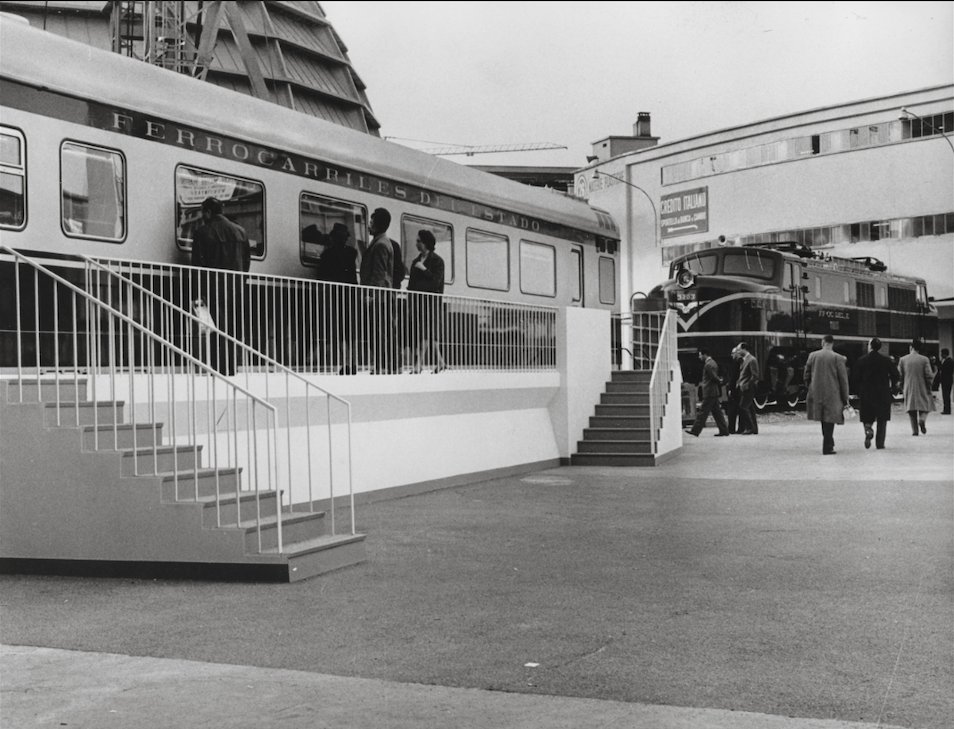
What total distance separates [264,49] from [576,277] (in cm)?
778

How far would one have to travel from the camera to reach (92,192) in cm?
1053

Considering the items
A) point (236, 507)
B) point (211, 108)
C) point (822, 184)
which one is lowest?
point (236, 507)

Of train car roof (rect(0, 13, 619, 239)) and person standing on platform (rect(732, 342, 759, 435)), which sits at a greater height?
train car roof (rect(0, 13, 619, 239))

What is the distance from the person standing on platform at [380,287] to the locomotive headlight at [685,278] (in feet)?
47.2

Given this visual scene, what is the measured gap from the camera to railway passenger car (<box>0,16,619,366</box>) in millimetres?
9992

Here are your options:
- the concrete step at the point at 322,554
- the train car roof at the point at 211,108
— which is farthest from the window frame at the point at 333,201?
the concrete step at the point at 322,554

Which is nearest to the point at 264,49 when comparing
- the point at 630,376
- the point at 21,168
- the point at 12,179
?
the point at 21,168

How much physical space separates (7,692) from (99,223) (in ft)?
19.2

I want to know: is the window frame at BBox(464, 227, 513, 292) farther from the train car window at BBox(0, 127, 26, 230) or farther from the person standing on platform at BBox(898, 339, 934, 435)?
the person standing on platform at BBox(898, 339, 934, 435)

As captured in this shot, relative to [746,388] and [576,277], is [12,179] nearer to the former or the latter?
[576,277]

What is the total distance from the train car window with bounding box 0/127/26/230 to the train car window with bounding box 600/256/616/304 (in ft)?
43.2

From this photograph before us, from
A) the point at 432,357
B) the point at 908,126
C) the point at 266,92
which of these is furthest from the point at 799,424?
the point at 266,92

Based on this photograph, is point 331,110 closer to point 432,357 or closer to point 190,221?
point 432,357

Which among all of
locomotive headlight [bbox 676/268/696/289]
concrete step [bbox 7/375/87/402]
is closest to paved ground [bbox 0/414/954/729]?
concrete step [bbox 7/375/87/402]
